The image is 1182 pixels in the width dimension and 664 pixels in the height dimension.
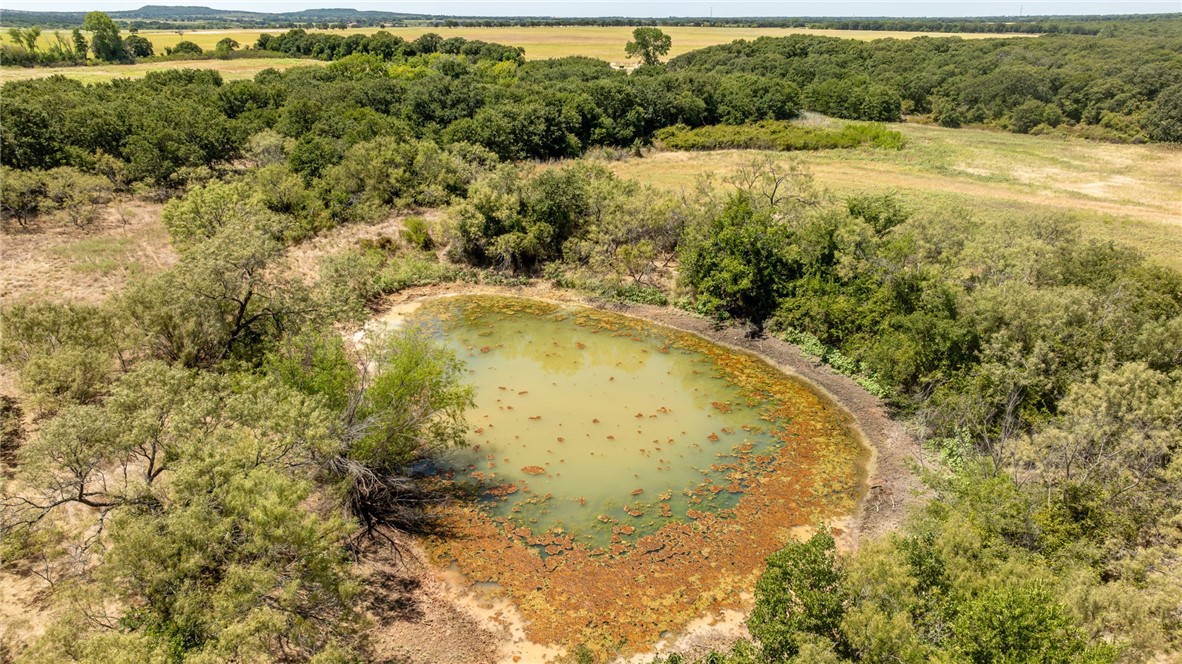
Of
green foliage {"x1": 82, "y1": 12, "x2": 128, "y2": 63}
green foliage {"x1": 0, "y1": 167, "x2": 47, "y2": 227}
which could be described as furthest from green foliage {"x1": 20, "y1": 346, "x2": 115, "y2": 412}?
green foliage {"x1": 82, "y1": 12, "x2": 128, "y2": 63}

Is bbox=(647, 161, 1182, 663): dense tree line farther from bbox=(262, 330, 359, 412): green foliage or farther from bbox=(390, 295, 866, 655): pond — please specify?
bbox=(262, 330, 359, 412): green foliage

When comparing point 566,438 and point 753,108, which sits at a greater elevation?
point 753,108

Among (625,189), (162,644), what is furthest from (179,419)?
(625,189)

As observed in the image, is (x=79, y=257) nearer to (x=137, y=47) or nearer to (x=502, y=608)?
(x=502, y=608)

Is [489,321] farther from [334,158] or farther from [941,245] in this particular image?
[941,245]

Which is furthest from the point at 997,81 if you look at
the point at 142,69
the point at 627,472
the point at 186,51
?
the point at 186,51

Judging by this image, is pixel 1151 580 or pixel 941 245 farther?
pixel 941 245

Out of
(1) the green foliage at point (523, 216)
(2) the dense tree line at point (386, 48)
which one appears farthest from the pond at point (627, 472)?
(2) the dense tree line at point (386, 48)
